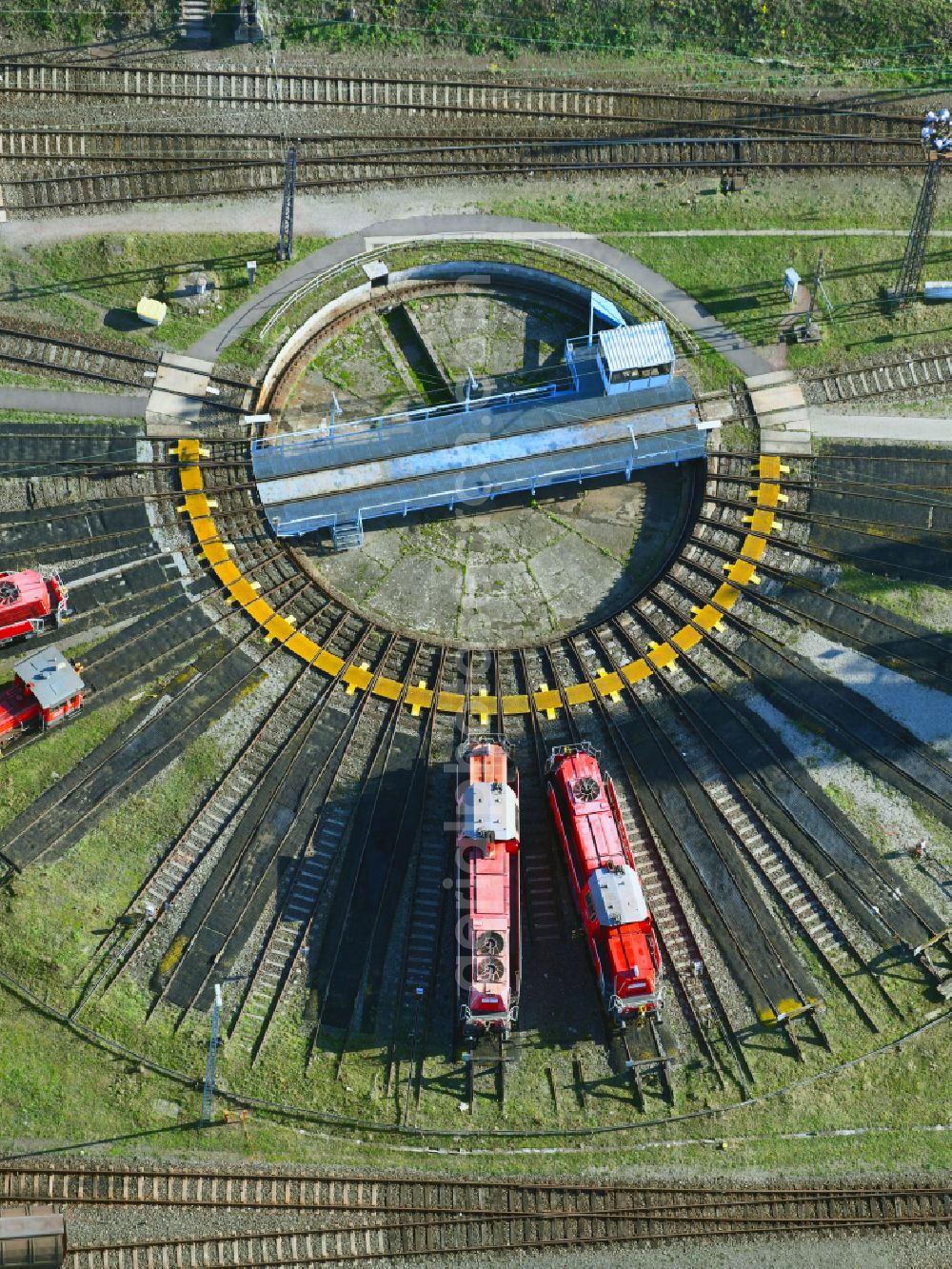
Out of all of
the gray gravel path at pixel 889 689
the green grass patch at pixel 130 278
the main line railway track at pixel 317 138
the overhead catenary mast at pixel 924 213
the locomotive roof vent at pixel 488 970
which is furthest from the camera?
the main line railway track at pixel 317 138

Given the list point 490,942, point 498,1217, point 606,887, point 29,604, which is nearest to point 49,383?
point 29,604

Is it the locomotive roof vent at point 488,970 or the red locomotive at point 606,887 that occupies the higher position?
the red locomotive at point 606,887

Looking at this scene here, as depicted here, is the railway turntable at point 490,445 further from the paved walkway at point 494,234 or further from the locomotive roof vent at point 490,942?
the locomotive roof vent at point 490,942

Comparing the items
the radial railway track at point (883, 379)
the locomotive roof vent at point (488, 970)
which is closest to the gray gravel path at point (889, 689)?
the radial railway track at point (883, 379)

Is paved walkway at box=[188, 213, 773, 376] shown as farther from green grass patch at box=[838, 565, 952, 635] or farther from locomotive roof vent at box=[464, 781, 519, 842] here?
locomotive roof vent at box=[464, 781, 519, 842]

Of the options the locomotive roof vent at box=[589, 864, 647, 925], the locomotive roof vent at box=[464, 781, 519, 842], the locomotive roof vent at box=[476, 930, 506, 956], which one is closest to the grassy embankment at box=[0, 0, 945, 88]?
the locomotive roof vent at box=[464, 781, 519, 842]

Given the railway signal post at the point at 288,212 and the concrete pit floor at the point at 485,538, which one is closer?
the concrete pit floor at the point at 485,538

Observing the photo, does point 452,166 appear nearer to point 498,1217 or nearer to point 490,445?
point 490,445

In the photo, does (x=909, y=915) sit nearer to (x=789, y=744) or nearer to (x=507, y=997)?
(x=789, y=744)
